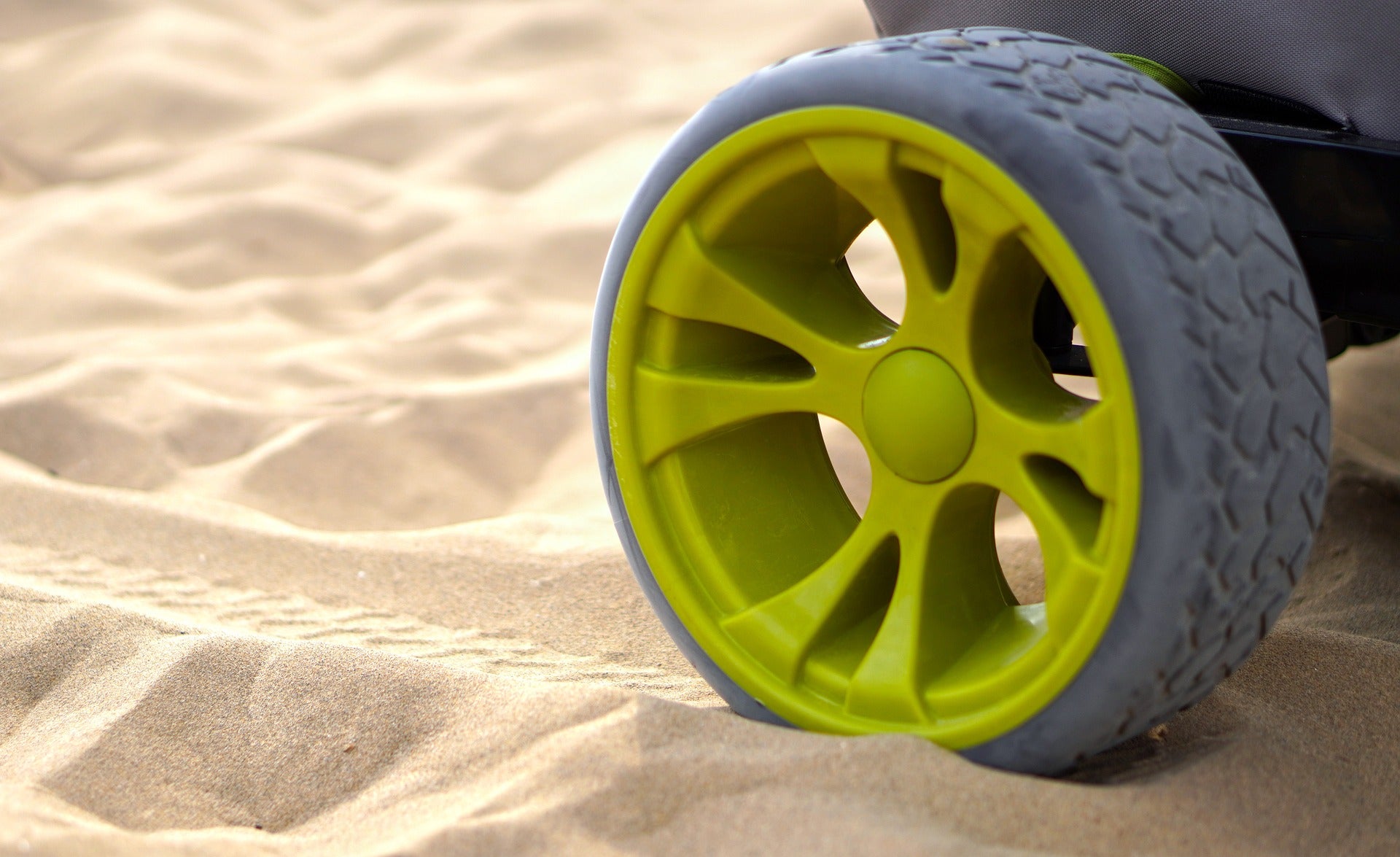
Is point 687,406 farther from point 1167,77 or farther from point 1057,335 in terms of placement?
point 1167,77

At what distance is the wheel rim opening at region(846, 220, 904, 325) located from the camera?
3.68 meters

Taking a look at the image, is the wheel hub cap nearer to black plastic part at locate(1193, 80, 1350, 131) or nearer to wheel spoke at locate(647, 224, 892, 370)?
wheel spoke at locate(647, 224, 892, 370)

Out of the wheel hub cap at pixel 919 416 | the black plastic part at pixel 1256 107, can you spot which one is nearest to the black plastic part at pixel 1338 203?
the black plastic part at pixel 1256 107

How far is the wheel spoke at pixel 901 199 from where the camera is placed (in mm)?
1237

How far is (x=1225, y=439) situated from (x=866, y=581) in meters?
0.47

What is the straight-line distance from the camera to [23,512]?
7.80 feet

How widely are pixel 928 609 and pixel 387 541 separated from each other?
1366mm

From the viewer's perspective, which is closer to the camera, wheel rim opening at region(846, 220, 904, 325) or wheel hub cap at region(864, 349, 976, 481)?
wheel hub cap at region(864, 349, 976, 481)

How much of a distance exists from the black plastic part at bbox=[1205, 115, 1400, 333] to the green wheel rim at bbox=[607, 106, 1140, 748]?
0.32 m

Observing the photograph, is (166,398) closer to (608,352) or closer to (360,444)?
(360,444)

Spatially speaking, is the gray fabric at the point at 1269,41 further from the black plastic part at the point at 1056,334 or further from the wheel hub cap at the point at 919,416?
the wheel hub cap at the point at 919,416

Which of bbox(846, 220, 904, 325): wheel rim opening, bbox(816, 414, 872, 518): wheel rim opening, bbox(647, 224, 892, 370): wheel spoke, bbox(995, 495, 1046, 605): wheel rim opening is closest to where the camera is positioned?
bbox(647, 224, 892, 370): wheel spoke

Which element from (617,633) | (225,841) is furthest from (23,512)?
(225,841)

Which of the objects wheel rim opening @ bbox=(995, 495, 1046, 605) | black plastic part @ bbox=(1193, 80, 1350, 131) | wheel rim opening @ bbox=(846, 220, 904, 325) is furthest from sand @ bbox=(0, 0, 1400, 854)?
wheel rim opening @ bbox=(846, 220, 904, 325)
